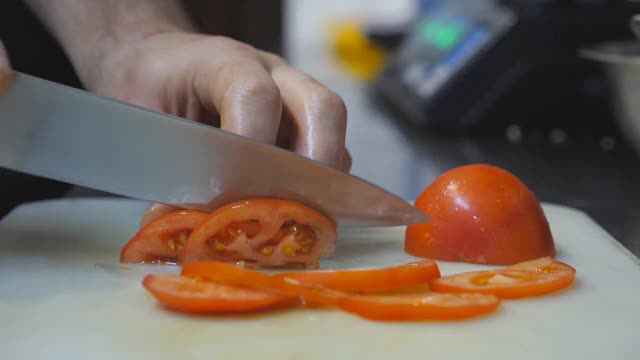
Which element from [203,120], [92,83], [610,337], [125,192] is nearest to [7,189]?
[92,83]

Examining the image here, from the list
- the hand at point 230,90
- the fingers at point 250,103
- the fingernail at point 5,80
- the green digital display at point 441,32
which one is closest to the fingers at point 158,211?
the hand at point 230,90

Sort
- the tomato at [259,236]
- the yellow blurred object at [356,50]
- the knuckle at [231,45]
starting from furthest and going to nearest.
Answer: the yellow blurred object at [356,50], the knuckle at [231,45], the tomato at [259,236]

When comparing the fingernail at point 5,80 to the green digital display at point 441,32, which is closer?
the fingernail at point 5,80

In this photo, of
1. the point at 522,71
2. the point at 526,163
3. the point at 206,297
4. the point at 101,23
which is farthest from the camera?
the point at 522,71

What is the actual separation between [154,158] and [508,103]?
1.26 meters

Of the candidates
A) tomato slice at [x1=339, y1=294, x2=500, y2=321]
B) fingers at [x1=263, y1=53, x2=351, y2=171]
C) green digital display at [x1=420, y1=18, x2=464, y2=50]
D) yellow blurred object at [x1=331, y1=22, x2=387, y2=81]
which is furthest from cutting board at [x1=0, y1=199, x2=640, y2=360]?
yellow blurred object at [x1=331, y1=22, x2=387, y2=81]

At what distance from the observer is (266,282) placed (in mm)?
1016

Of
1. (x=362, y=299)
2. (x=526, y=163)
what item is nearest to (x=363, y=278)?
(x=362, y=299)

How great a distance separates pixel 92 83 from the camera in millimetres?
1655

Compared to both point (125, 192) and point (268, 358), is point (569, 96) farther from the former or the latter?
point (268, 358)

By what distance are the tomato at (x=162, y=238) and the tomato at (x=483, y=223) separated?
29 centimetres

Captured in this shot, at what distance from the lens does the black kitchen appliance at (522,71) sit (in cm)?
220

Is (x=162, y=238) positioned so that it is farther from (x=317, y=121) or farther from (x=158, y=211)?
(x=317, y=121)

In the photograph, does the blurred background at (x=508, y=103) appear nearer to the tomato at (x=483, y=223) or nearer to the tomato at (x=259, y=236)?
Result: the tomato at (x=483, y=223)
